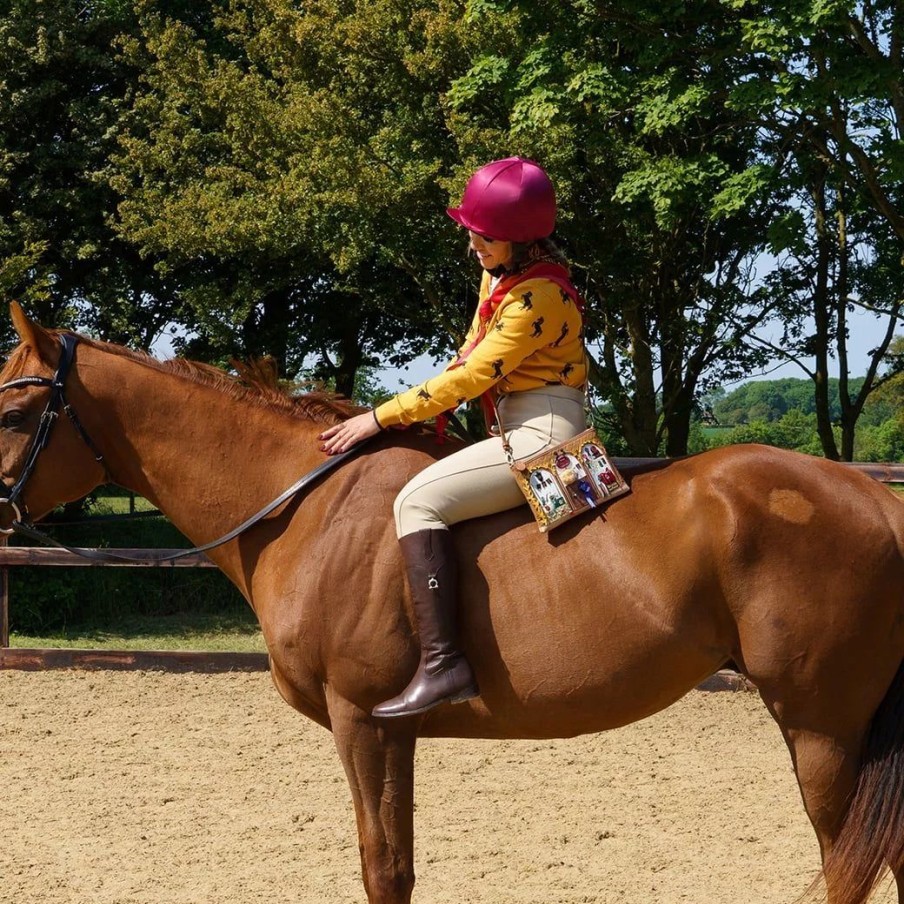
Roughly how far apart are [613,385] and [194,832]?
9600 millimetres

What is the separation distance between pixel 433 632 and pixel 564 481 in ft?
2.03

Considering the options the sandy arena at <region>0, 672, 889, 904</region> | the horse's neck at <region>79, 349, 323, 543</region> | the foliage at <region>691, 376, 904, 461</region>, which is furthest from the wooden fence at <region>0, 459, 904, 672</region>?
the foliage at <region>691, 376, 904, 461</region>

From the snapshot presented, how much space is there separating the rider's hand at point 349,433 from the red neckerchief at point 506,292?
32 cm

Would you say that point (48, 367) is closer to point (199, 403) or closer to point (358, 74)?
point (199, 403)

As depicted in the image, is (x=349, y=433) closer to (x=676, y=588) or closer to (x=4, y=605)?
(x=676, y=588)

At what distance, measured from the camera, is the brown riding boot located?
3115 mm

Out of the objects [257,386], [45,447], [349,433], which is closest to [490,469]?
[349,433]

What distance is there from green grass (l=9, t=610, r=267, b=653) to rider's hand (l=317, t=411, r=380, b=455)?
754 centimetres

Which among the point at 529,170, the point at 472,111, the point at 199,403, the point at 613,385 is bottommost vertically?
the point at 613,385

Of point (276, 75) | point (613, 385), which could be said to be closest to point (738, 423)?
point (613, 385)

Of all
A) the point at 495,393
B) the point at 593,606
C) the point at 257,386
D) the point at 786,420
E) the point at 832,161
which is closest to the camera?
the point at 593,606

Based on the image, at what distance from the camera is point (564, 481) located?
3.22 meters

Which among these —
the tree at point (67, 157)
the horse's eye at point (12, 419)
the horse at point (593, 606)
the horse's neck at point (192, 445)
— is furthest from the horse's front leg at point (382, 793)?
the tree at point (67, 157)

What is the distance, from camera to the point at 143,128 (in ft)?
45.8
